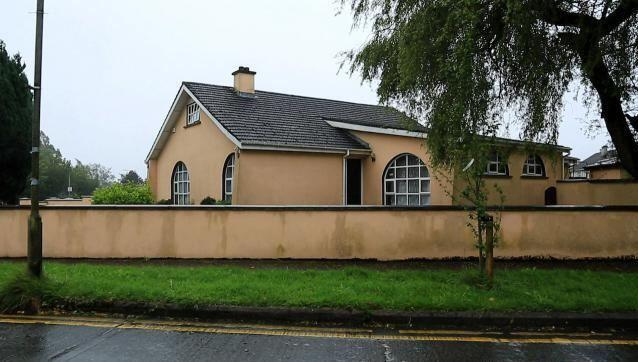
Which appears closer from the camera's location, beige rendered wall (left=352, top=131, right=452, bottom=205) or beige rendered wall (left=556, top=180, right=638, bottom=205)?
beige rendered wall (left=352, top=131, right=452, bottom=205)

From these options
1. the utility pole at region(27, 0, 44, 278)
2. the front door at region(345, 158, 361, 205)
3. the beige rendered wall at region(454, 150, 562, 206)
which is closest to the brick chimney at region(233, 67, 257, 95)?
the front door at region(345, 158, 361, 205)

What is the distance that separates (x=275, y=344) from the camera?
18.3ft

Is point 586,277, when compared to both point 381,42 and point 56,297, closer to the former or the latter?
point 381,42

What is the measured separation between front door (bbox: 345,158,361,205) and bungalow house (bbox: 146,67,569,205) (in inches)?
1.4

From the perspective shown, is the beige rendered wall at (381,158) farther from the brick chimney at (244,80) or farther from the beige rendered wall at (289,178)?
the brick chimney at (244,80)

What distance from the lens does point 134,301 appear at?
276 inches

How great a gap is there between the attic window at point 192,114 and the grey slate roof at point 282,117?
933 millimetres

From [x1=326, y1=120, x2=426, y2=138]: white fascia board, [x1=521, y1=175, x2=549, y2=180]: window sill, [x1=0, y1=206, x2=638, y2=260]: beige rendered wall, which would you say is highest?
[x1=326, y1=120, x2=426, y2=138]: white fascia board

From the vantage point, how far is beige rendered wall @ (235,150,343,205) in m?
15.7

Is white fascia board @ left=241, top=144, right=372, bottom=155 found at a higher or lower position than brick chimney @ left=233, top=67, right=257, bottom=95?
lower

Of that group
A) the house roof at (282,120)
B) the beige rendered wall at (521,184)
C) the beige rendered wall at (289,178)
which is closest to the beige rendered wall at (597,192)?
the beige rendered wall at (521,184)

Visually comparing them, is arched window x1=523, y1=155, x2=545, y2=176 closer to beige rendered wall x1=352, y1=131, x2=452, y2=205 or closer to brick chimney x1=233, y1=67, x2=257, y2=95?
beige rendered wall x1=352, y1=131, x2=452, y2=205

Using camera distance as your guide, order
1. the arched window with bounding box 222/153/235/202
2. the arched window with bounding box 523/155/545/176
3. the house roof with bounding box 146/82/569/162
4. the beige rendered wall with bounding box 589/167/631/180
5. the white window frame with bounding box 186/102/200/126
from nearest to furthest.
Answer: the house roof with bounding box 146/82/569/162
the arched window with bounding box 222/153/235/202
the white window frame with bounding box 186/102/200/126
the arched window with bounding box 523/155/545/176
the beige rendered wall with bounding box 589/167/631/180

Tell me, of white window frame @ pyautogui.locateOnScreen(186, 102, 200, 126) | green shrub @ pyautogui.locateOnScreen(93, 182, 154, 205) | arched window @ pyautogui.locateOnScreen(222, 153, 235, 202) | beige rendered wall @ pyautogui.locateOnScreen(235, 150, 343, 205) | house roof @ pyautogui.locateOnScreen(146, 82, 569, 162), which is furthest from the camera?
white window frame @ pyautogui.locateOnScreen(186, 102, 200, 126)
